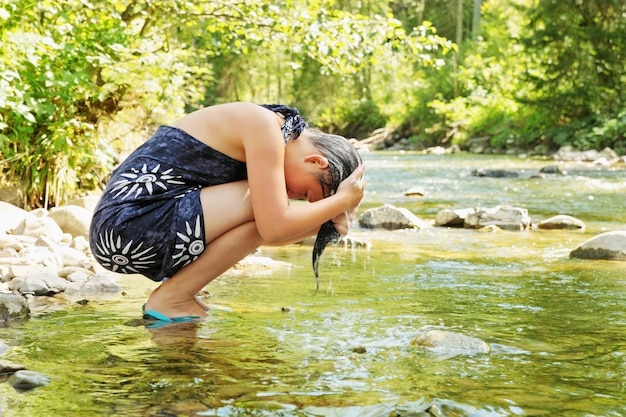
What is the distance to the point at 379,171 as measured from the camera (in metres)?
15.1

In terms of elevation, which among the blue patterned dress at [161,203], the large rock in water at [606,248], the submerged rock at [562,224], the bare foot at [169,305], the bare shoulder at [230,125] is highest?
the bare shoulder at [230,125]

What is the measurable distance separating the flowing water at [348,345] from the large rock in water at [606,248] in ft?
0.43

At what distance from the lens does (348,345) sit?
258 cm

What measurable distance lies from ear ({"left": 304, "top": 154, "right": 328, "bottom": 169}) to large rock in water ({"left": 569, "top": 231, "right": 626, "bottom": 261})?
8.99 feet

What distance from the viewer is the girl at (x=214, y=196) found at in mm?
2771

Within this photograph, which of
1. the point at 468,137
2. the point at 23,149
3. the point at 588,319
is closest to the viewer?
the point at 588,319

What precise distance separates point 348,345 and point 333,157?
0.72 metres

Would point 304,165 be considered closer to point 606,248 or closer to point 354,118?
point 606,248

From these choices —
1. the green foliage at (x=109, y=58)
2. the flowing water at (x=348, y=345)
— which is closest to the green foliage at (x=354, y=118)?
the green foliage at (x=109, y=58)

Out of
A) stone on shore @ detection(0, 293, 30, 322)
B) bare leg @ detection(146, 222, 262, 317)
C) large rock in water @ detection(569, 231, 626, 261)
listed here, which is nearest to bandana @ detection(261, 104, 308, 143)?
bare leg @ detection(146, 222, 262, 317)

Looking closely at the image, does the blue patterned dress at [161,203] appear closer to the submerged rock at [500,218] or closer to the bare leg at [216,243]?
the bare leg at [216,243]

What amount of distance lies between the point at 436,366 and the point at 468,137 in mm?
23227

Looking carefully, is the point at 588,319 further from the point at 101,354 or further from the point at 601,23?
the point at 601,23

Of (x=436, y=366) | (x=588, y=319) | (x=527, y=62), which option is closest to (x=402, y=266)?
(x=588, y=319)
